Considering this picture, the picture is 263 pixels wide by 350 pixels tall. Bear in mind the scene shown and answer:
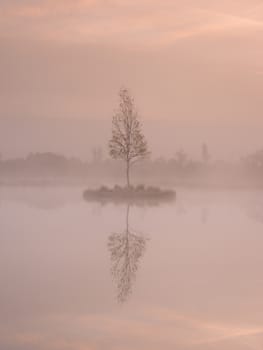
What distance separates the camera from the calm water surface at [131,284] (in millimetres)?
5891

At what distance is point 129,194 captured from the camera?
81.6 ft

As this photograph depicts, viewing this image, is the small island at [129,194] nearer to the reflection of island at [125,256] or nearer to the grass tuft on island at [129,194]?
the grass tuft on island at [129,194]

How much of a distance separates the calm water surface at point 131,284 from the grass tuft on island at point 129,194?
8.38 meters

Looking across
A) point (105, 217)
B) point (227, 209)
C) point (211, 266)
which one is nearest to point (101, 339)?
point (211, 266)

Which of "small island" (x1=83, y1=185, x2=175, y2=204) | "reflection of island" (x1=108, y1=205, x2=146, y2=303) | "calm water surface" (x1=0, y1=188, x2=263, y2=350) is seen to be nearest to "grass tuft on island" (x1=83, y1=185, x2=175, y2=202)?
"small island" (x1=83, y1=185, x2=175, y2=204)

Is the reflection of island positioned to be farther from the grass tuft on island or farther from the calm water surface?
the grass tuft on island

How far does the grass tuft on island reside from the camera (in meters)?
23.5

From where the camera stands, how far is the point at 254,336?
5844 mm

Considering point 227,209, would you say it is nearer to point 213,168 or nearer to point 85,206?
point 85,206

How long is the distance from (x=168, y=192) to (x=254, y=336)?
1859 cm

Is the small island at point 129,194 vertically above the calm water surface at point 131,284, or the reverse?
the small island at point 129,194

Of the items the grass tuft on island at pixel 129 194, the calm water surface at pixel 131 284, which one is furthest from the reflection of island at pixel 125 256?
the grass tuft on island at pixel 129 194

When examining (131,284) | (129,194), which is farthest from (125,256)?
(129,194)

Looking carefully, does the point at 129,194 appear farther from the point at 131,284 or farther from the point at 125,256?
the point at 131,284
